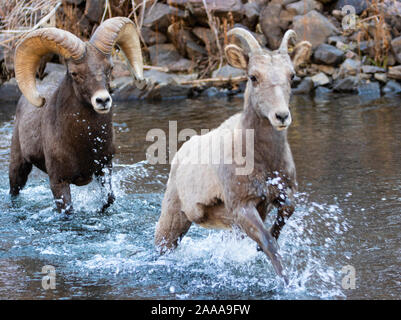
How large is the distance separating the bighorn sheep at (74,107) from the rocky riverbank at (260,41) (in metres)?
8.92

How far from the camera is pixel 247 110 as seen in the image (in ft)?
15.8

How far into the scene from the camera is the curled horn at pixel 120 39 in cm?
703

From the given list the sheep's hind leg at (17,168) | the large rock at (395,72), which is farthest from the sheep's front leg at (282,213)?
the large rock at (395,72)

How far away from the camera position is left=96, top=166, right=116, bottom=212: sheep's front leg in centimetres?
736

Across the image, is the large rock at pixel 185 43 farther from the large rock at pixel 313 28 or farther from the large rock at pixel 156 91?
the large rock at pixel 313 28

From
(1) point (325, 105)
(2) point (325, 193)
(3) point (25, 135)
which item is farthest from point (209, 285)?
(1) point (325, 105)

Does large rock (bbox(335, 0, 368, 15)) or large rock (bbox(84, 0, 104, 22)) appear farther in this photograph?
large rock (bbox(84, 0, 104, 22))

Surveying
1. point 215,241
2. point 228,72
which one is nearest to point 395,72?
point 228,72

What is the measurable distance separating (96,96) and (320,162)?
3.87 meters

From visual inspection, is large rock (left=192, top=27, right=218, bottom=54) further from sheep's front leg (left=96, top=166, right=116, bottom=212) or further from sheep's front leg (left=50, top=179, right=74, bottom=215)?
sheep's front leg (left=50, top=179, right=74, bottom=215)

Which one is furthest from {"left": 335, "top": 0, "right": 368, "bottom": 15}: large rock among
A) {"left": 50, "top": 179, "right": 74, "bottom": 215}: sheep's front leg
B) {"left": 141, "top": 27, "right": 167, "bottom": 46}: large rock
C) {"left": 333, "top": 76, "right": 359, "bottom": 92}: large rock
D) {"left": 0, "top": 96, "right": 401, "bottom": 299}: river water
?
{"left": 50, "top": 179, "right": 74, "bottom": 215}: sheep's front leg

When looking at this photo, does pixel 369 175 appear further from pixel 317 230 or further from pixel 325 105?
pixel 325 105

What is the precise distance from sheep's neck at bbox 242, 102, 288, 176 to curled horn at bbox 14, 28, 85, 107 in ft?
9.41

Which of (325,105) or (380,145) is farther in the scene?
(325,105)
